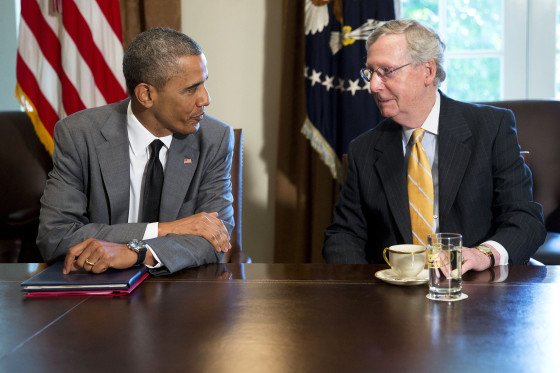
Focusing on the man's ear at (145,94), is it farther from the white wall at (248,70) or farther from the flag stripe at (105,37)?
the white wall at (248,70)

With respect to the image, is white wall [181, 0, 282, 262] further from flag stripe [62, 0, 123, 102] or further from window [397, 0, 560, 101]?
window [397, 0, 560, 101]

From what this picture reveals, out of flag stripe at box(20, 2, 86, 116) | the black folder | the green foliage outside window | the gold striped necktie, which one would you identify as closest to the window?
the green foliage outside window

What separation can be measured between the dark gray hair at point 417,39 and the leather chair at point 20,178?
81.6 inches

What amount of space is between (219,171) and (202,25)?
183 centimetres

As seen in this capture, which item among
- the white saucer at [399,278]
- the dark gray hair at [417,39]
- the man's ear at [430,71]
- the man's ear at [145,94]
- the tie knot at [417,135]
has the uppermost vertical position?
the dark gray hair at [417,39]

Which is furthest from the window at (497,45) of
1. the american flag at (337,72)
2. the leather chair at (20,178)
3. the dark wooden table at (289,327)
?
the dark wooden table at (289,327)

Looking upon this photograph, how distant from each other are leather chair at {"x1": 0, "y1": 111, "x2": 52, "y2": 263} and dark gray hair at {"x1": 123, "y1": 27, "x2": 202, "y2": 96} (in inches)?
55.3

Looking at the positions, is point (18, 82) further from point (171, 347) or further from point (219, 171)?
point (171, 347)

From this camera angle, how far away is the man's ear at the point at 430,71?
90.7 inches

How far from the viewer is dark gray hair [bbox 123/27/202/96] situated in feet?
7.53

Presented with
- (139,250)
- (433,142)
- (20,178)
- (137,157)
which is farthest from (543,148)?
(20,178)

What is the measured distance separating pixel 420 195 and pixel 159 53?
1045 mm

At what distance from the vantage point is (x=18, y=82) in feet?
12.0

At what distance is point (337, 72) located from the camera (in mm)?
3641
